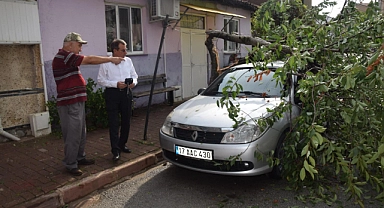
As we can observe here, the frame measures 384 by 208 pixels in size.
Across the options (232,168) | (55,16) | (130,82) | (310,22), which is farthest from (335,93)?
(55,16)

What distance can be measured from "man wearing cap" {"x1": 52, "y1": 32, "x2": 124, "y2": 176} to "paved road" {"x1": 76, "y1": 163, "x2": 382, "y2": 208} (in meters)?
0.70

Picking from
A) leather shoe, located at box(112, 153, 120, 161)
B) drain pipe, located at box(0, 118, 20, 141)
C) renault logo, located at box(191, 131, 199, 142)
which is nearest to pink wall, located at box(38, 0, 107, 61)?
drain pipe, located at box(0, 118, 20, 141)

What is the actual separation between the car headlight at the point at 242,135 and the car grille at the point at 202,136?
72mm

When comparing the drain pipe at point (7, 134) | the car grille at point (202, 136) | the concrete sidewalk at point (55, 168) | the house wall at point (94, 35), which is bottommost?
the concrete sidewalk at point (55, 168)

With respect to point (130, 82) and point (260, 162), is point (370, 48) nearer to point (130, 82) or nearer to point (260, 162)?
point (260, 162)

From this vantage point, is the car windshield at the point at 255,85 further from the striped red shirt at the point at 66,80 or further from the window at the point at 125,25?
the window at the point at 125,25

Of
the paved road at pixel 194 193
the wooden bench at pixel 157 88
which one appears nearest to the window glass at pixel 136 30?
the wooden bench at pixel 157 88

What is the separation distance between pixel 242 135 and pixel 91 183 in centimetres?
203

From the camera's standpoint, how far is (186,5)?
9.54 m

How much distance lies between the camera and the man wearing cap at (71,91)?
4.20 meters

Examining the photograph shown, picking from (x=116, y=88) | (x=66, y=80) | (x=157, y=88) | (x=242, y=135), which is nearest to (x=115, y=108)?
(x=116, y=88)

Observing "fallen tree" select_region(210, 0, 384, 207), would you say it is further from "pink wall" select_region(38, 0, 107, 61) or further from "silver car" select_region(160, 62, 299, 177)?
"pink wall" select_region(38, 0, 107, 61)

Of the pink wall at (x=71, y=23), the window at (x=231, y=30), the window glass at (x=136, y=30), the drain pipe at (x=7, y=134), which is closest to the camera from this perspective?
the drain pipe at (x=7, y=134)

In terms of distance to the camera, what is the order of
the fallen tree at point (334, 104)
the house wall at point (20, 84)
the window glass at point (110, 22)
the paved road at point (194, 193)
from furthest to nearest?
the window glass at point (110, 22)
the house wall at point (20, 84)
the paved road at point (194, 193)
the fallen tree at point (334, 104)
